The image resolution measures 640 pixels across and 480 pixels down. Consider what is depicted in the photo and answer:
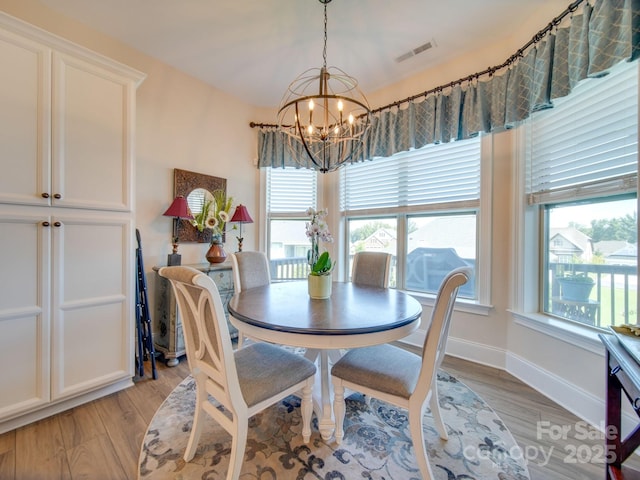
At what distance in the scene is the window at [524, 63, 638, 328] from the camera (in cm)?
164

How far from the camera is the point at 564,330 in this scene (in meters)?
1.88

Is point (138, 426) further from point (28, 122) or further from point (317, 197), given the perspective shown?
point (317, 197)

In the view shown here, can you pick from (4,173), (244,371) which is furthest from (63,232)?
(244,371)

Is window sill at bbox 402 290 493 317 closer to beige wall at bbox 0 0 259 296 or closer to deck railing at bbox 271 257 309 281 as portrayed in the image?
deck railing at bbox 271 257 309 281

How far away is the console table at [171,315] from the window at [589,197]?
9.34ft

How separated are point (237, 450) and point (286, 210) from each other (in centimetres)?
283

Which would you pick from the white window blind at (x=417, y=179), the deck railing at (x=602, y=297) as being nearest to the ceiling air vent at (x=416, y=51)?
the white window blind at (x=417, y=179)

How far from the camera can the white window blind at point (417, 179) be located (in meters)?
2.65

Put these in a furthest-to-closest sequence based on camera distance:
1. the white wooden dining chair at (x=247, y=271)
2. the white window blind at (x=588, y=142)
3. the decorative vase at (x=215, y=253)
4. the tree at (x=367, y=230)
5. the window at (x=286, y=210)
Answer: the window at (x=286, y=210) → the tree at (x=367, y=230) → the decorative vase at (x=215, y=253) → the white wooden dining chair at (x=247, y=271) → the white window blind at (x=588, y=142)

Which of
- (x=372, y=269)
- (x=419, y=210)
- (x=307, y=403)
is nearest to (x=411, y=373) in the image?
(x=307, y=403)

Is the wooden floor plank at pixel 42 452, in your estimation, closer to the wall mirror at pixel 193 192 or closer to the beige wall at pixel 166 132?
the beige wall at pixel 166 132

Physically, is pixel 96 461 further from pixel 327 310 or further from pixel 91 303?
pixel 327 310

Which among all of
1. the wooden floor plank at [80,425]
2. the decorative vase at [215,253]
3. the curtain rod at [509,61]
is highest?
the curtain rod at [509,61]

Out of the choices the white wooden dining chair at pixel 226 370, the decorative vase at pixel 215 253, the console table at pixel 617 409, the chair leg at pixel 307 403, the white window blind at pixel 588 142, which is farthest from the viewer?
the decorative vase at pixel 215 253
